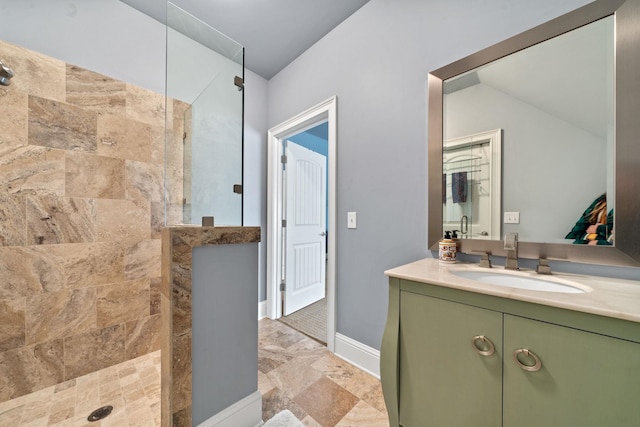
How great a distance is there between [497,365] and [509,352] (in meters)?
0.06

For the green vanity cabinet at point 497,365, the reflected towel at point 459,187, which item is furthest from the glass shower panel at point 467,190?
the green vanity cabinet at point 497,365

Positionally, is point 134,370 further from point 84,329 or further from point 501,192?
point 501,192

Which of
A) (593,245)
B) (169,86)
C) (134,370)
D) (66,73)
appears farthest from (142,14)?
(593,245)

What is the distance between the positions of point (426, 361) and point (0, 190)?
236 cm

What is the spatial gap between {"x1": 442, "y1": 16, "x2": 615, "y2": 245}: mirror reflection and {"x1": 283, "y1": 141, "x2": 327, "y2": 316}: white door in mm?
1629

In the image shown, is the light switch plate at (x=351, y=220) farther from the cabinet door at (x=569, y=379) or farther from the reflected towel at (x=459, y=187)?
the cabinet door at (x=569, y=379)

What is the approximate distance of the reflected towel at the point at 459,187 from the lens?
1.30 meters

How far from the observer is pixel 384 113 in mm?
1609

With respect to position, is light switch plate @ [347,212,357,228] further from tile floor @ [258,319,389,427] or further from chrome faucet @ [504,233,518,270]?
tile floor @ [258,319,389,427]

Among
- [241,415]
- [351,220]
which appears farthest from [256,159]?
[241,415]

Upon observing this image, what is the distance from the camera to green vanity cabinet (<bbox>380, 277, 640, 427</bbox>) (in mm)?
622

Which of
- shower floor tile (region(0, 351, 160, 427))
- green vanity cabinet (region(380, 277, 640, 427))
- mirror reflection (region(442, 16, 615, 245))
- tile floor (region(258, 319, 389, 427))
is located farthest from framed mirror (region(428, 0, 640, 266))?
shower floor tile (region(0, 351, 160, 427))

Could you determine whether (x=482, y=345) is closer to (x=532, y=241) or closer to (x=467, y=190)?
(x=532, y=241)

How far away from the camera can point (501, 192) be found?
1.20m
